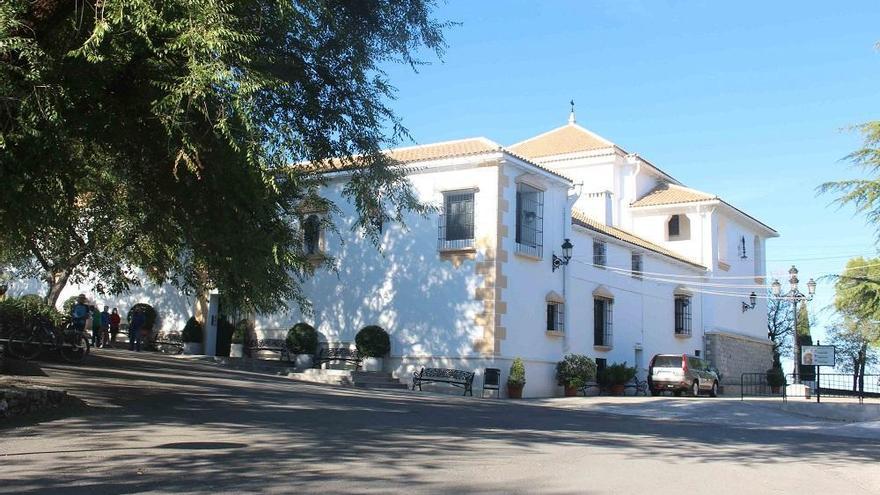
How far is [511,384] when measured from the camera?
963 inches

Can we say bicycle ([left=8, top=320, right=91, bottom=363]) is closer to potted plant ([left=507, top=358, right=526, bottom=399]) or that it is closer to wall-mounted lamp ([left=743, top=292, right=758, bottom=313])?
potted plant ([left=507, top=358, right=526, bottom=399])

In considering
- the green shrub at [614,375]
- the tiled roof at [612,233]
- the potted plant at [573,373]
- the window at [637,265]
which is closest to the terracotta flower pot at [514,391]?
the potted plant at [573,373]

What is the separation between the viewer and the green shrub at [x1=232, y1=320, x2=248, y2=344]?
28.9m

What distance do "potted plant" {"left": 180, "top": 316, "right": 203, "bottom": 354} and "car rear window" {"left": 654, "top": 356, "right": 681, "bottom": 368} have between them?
16257 mm

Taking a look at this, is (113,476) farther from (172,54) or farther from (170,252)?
(170,252)

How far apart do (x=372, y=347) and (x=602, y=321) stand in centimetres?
913

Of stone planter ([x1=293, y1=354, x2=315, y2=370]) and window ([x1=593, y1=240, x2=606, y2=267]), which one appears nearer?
stone planter ([x1=293, y1=354, x2=315, y2=370])

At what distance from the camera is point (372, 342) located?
25938 millimetres

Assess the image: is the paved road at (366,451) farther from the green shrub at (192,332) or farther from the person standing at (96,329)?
the green shrub at (192,332)

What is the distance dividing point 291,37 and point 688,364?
22.7 meters

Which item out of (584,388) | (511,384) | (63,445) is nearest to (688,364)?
(584,388)

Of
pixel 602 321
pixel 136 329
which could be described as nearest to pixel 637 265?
pixel 602 321

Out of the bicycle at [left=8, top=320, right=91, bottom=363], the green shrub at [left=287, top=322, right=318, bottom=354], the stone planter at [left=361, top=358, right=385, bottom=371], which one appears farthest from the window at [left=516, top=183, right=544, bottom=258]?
the bicycle at [left=8, top=320, right=91, bottom=363]

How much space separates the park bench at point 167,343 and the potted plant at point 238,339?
189 cm
